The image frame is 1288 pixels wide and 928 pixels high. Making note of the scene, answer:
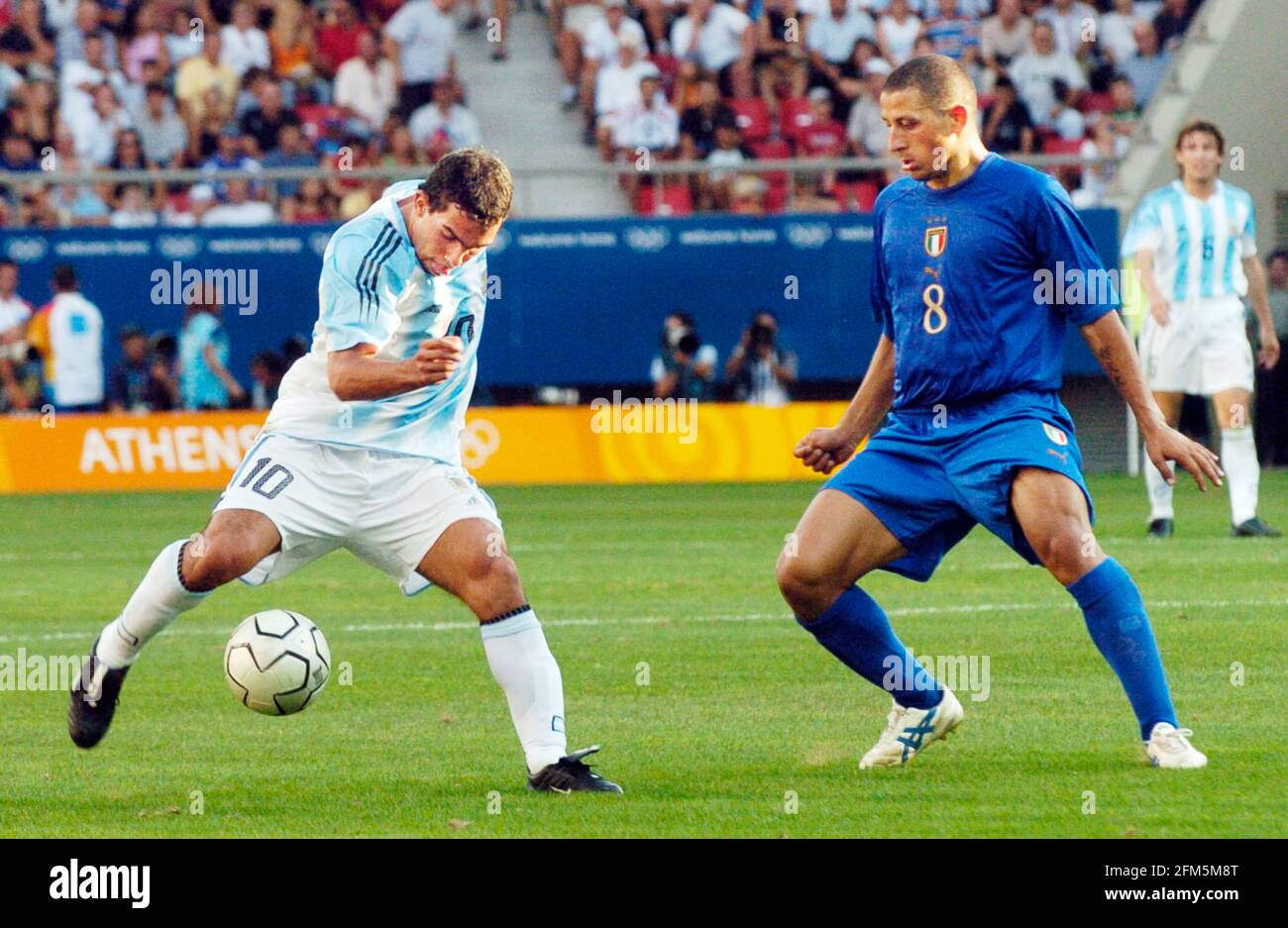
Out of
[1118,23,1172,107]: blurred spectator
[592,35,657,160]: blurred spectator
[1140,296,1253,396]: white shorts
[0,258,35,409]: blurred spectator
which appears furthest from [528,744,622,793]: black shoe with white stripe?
[1118,23,1172,107]: blurred spectator

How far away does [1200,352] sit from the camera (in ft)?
46.0

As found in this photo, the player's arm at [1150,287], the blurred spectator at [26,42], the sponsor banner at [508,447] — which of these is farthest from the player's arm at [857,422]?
the blurred spectator at [26,42]

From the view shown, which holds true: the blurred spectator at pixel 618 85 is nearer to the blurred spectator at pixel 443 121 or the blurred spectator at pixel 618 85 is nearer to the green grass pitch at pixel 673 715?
the blurred spectator at pixel 443 121

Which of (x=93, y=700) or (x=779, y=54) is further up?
(x=779, y=54)

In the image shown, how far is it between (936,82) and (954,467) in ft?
3.79

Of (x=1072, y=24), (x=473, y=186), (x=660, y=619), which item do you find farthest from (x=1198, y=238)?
(x=1072, y=24)

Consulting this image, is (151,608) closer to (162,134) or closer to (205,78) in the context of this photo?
(162,134)

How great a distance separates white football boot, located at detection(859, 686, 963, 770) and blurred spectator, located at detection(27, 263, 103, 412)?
15.7 meters

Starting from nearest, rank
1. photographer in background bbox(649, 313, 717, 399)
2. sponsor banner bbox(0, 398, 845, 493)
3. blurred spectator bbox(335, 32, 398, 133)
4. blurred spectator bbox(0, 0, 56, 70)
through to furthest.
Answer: sponsor banner bbox(0, 398, 845, 493) → photographer in background bbox(649, 313, 717, 399) → blurred spectator bbox(335, 32, 398, 133) → blurred spectator bbox(0, 0, 56, 70)

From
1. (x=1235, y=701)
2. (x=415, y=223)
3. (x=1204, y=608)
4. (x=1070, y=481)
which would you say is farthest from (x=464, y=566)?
(x=1204, y=608)

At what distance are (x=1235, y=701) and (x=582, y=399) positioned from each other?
576 inches

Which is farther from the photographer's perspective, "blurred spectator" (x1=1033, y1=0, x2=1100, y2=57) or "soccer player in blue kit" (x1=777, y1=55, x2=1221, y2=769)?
"blurred spectator" (x1=1033, y1=0, x2=1100, y2=57)

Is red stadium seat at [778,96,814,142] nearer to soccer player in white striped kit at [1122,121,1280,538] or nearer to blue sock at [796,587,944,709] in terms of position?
soccer player in white striped kit at [1122,121,1280,538]

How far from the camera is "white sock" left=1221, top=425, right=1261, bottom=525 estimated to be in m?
13.8
